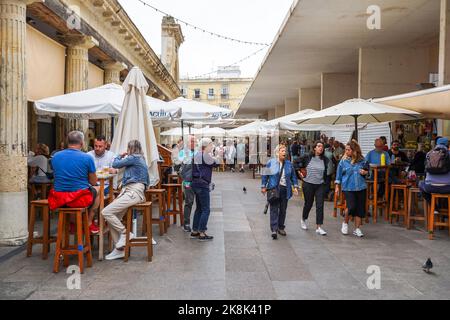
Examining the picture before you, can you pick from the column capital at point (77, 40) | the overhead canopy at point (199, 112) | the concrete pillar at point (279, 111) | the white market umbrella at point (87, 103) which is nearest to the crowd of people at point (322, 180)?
the overhead canopy at point (199, 112)

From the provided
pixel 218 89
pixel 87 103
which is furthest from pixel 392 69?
pixel 218 89

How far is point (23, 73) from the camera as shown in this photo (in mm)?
7277

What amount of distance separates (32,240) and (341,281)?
4189 mm

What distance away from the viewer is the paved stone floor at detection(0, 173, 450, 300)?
4848 millimetres

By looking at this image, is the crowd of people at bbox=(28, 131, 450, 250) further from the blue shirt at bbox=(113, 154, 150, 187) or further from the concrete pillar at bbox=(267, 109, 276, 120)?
the concrete pillar at bbox=(267, 109, 276, 120)

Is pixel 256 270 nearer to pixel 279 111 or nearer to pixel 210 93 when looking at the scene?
pixel 279 111

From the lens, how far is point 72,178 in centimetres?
565

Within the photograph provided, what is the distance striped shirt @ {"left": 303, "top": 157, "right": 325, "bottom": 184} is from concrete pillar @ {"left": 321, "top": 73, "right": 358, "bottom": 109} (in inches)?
486

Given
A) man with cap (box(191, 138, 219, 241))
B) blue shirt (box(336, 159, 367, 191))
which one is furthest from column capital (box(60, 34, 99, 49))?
blue shirt (box(336, 159, 367, 191))

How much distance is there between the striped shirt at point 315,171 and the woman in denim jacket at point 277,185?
1.37 ft

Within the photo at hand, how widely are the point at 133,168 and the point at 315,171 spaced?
139 inches

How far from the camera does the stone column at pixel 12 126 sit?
701cm

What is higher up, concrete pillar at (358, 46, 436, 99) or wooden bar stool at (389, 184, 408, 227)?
concrete pillar at (358, 46, 436, 99)

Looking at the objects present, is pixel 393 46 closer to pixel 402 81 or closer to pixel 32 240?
pixel 402 81
